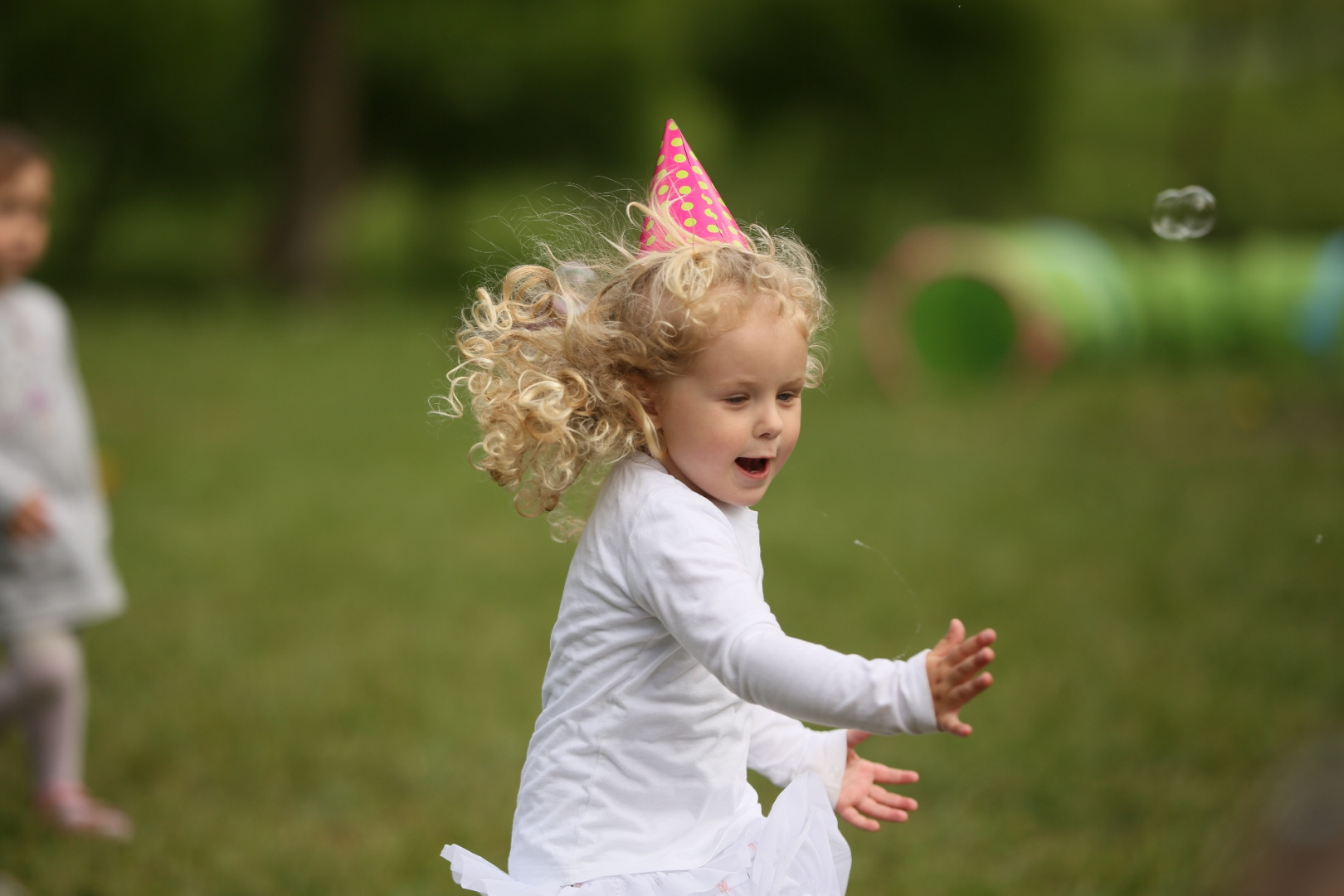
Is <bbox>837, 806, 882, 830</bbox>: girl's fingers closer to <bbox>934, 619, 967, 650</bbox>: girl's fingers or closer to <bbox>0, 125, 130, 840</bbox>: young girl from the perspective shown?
<bbox>934, 619, 967, 650</bbox>: girl's fingers

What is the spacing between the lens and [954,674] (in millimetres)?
1553

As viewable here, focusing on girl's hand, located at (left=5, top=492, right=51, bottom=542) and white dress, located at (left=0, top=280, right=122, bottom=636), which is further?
white dress, located at (left=0, top=280, right=122, bottom=636)

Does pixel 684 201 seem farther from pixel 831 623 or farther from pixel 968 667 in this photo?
pixel 831 623

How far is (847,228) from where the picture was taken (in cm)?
2175

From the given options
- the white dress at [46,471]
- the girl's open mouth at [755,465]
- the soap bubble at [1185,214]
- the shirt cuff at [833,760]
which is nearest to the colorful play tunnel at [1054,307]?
the soap bubble at [1185,214]

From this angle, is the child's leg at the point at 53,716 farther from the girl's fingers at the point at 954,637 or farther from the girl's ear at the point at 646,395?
the girl's fingers at the point at 954,637

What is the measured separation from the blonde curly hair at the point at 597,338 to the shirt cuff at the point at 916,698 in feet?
1.54

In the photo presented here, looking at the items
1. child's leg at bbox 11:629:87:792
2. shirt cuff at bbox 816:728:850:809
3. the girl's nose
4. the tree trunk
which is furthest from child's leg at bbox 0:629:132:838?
the tree trunk

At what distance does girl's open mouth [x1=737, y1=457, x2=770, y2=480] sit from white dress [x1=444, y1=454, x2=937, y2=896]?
7 centimetres

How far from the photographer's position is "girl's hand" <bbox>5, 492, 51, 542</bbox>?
10.7 ft

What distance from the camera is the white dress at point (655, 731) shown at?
1.72m

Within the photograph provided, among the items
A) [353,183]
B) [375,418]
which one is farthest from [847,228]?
[375,418]

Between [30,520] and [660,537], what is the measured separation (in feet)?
7.12

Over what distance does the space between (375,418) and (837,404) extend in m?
3.05
